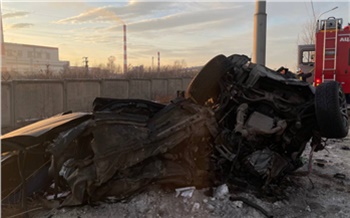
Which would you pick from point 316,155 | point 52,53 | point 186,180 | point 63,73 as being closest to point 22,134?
point 186,180

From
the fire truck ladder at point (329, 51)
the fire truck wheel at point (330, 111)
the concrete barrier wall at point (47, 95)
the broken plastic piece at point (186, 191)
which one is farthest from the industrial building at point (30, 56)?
the fire truck wheel at point (330, 111)

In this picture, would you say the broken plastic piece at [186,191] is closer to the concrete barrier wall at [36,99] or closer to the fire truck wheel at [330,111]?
the fire truck wheel at [330,111]

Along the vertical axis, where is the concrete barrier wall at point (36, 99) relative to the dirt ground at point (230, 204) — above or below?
above

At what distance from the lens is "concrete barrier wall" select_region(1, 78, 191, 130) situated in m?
9.09

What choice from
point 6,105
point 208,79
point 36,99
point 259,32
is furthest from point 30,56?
point 208,79

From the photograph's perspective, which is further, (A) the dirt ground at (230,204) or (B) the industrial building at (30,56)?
(B) the industrial building at (30,56)

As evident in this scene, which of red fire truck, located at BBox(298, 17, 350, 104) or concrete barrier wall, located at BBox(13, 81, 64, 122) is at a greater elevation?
red fire truck, located at BBox(298, 17, 350, 104)

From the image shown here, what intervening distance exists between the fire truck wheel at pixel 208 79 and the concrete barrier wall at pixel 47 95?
22.4ft

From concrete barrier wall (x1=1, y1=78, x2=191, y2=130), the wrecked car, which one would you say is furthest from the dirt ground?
concrete barrier wall (x1=1, y1=78, x2=191, y2=130)

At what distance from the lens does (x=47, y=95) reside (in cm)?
1036

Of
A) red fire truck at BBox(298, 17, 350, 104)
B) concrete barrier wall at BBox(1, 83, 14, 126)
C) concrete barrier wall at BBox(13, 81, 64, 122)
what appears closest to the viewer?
concrete barrier wall at BBox(1, 83, 14, 126)

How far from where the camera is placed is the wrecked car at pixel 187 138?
319 cm

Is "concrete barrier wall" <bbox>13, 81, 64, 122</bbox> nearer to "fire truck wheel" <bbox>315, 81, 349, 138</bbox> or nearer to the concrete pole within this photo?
the concrete pole

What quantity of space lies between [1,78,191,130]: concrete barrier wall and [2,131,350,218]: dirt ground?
680 centimetres
